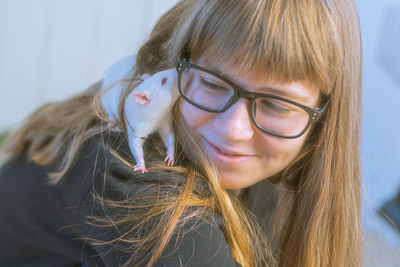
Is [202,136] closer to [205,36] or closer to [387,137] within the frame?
[205,36]

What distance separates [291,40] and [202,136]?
0.27 metres

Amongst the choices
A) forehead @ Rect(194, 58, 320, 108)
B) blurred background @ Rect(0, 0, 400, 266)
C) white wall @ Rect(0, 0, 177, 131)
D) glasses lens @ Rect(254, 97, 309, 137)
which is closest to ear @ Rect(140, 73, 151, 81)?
forehead @ Rect(194, 58, 320, 108)

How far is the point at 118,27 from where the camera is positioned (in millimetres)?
2816

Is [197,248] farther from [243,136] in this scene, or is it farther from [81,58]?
[81,58]

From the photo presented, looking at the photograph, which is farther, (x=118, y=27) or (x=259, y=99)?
(x=118, y=27)

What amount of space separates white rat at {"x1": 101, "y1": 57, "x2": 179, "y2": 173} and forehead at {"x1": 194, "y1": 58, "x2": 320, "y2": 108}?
9cm

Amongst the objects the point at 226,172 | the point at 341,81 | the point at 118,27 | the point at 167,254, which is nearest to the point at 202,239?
the point at 167,254

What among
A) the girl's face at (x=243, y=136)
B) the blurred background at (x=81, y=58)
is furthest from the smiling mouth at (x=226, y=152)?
the blurred background at (x=81, y=58)

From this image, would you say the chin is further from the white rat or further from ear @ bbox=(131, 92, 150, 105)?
ear @ bbox=(131, 92, 150, 105)

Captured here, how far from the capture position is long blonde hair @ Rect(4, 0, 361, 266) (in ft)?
2.76

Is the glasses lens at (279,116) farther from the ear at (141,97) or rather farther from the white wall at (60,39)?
the white wall at (60,39)

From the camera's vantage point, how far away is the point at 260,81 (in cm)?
86

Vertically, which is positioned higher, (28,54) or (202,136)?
(202,136)

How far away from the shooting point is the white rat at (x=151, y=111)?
895mm
